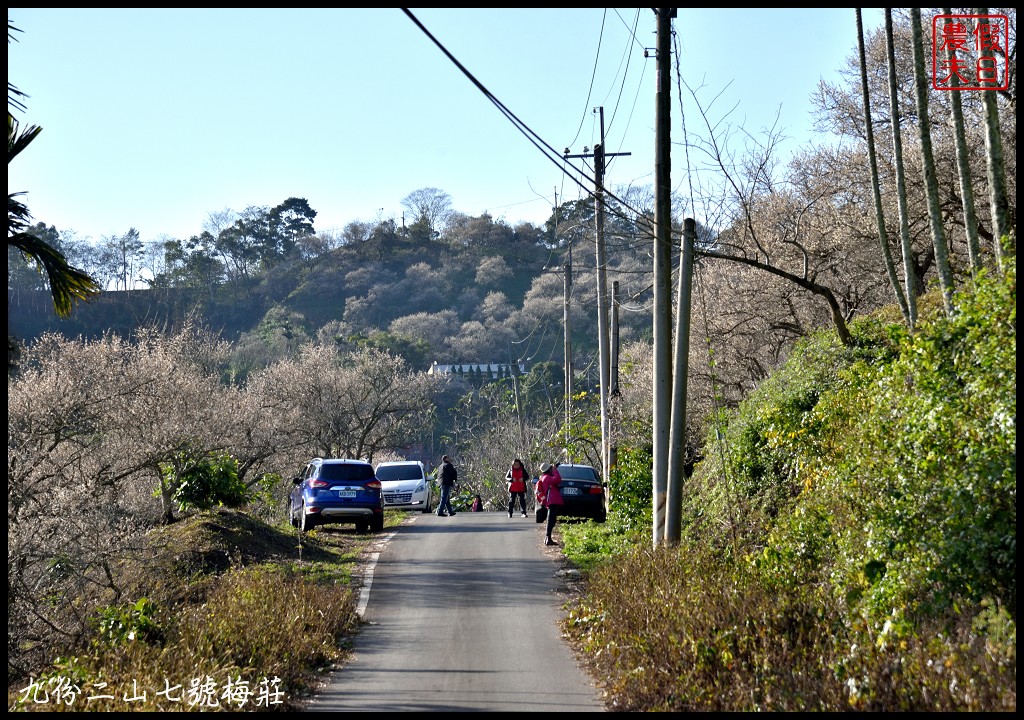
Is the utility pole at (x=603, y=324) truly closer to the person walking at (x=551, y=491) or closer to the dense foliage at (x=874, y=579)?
the person walking at (x=551, y=491)

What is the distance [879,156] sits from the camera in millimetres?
20953

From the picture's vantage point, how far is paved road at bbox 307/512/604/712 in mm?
8523

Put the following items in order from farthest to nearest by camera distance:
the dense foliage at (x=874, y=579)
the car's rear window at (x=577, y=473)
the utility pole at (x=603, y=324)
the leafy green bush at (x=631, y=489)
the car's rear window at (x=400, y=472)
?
the car's rear window at (x=400, y=472) → the utility pole at (x=603, y=324) → the car's rear window at (x=577, y=473) → the leafy green bush at (x=631, y=489) → the dense foliage at (x=874, y=579)

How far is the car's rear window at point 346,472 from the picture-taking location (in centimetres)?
2238

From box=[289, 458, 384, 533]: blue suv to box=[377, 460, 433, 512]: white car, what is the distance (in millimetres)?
9724

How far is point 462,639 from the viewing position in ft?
36.9

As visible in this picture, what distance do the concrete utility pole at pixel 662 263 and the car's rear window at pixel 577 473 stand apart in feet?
34.7

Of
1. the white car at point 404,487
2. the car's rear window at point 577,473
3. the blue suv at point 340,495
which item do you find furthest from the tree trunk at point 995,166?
the white car at point 404,487

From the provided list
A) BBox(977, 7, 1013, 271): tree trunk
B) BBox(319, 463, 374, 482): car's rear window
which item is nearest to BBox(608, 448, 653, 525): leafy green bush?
BBox(319, 463, 374, 482): car's rear window

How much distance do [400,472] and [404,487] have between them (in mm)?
954

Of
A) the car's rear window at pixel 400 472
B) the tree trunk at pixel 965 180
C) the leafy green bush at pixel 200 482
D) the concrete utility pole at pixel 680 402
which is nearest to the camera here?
the tree trunk at pixel 965 180

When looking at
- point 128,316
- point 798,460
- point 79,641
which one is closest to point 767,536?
point 798,460

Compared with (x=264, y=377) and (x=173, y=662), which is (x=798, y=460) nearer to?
(x=173, y=662)

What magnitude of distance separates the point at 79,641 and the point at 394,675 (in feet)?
14.5
